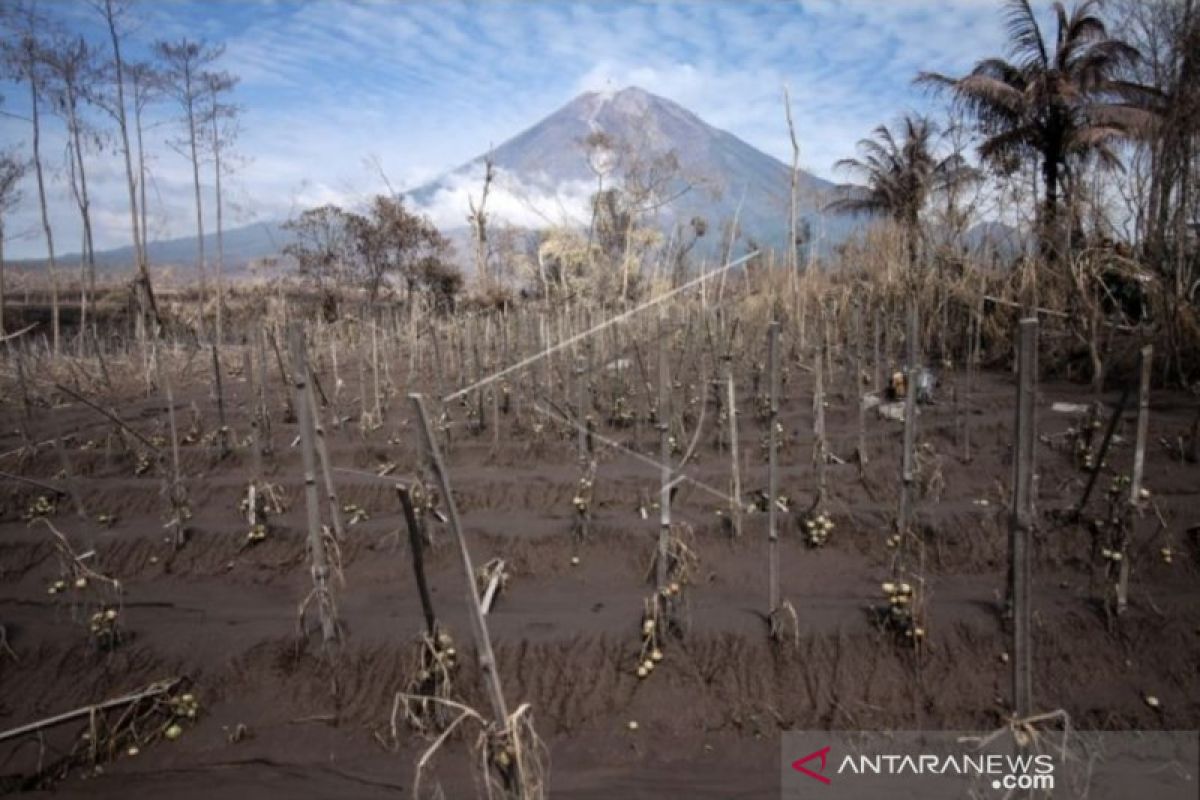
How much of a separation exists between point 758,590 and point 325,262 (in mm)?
14700

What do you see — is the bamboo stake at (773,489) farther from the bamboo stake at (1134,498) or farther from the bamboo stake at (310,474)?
the bamboo stake at (310,474)

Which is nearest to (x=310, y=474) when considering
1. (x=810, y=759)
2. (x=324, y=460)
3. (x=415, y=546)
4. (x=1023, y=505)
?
(x=324, y=460)

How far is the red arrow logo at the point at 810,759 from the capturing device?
2.55 metres

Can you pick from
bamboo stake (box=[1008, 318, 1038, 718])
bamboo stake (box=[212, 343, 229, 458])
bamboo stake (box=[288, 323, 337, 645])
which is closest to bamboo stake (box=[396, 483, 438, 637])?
bamboo stake (box=[288, 323, 337, 645])

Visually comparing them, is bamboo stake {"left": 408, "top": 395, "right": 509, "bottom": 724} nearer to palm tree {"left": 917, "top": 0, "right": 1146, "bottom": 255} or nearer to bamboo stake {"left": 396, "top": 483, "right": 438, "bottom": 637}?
bamboo stake {"left": 396, "top": 483, "right": 438, "bottom": 637}

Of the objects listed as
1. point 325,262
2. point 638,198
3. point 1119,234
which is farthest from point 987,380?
point 325,262

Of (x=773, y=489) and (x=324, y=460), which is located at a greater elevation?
(x=324, y=460)

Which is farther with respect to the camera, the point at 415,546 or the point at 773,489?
the point at 773,489

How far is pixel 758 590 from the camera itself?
3.62 meters

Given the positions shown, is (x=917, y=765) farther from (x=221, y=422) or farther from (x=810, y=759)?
(x=221, y=422)

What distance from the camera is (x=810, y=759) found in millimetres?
2621

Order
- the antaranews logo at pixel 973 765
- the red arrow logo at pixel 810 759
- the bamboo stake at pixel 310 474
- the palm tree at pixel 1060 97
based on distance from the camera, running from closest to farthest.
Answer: the antaranews logo at pixel 973 765, the red arrow logo at pixel 810 759, the bamboo stake at pixel 310 474, the palm tree at pixel 1060 97

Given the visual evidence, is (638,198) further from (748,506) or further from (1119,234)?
(748,506)

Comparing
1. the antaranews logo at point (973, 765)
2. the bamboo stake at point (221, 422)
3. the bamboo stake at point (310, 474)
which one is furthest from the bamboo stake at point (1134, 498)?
the bamboo stake at point (221, 422)
